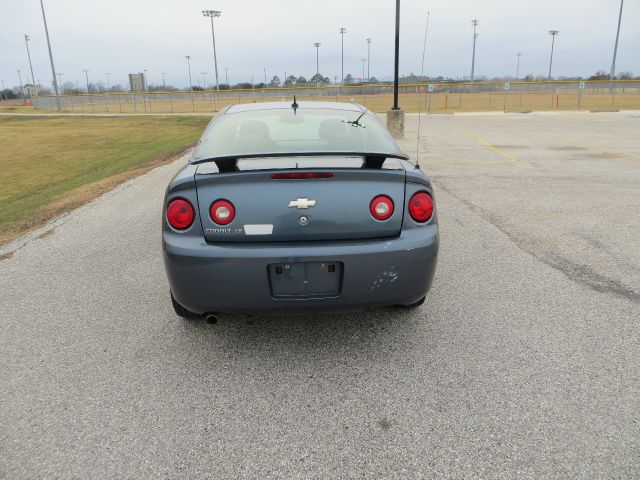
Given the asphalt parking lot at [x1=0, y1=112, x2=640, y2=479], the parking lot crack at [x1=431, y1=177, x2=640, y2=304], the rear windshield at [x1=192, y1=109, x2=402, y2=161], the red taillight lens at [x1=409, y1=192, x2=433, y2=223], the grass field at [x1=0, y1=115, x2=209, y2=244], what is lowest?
the grass field at [x1=0, y1=115, x2=209, y2=244]

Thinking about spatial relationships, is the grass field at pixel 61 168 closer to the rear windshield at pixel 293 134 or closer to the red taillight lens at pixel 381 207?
the rear windshield at pixel 293 134

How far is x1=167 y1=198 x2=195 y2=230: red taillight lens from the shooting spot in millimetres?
3025

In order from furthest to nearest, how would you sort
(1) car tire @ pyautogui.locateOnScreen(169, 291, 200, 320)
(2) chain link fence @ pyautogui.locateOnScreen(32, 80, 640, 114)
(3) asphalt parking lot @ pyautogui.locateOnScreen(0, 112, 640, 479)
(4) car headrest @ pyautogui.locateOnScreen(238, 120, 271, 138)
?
1. (2) chain link fence @ pyautogui.locateOnScreen(32, 80, 640, 114)
2. (4) car headrest @ pyautogui.locateOnScreen(238, 120, 271, 138)
3. (1) car tire @ pyautogui.locateOnScreen(169, 291, 200, 320)
4. (3) asphalt parking lot @ pyautogui.locateOnScreen(0, 112, 640, 479)

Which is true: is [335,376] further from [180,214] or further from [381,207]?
[180,214]

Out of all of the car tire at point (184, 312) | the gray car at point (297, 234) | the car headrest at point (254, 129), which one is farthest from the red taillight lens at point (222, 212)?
the car headrest at point (254, 129)

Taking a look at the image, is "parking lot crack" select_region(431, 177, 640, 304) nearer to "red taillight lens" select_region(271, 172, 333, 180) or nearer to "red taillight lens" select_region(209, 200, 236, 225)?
"red taillight lens" select_region(271, 172, 333, 180)

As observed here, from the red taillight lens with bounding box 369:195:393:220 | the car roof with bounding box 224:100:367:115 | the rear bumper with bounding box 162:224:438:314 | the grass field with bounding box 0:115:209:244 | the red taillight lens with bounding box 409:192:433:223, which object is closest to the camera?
the rear bumper with bounding box 162:224:438:314

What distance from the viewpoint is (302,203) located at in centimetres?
293

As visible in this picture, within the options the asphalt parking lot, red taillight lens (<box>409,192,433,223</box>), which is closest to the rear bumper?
red taillight lens (<box>409,192,433,223</box>)

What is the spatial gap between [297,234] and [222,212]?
446mm

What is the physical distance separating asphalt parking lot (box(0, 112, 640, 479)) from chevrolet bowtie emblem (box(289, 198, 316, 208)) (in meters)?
0.97

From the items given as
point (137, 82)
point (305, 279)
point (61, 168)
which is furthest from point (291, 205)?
point (137, 82)

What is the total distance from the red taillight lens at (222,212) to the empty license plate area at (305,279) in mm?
372

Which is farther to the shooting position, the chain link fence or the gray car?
the chain link fence
